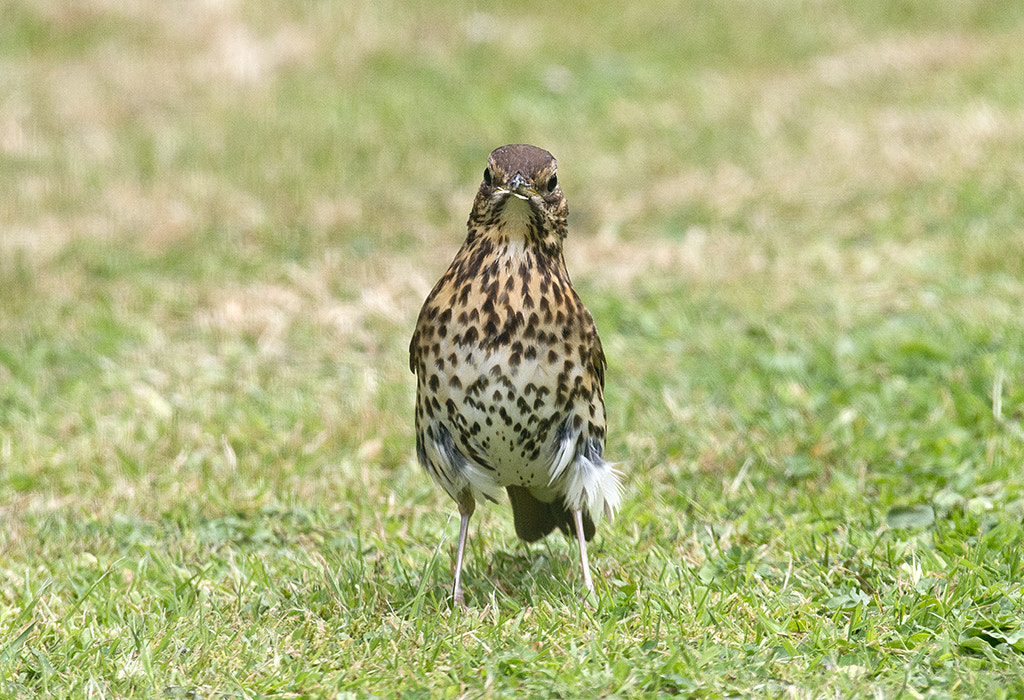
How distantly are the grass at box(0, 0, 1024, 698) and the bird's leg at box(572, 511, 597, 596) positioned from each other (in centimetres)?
6

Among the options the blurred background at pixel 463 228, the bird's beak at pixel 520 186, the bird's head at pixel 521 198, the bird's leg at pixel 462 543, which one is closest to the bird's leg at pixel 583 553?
the bird's leg at pixel 462 543

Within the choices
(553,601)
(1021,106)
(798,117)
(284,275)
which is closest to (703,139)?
(798,117)

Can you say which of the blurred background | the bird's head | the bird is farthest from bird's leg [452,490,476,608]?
the bird's head

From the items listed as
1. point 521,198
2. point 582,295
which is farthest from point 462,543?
point 582,295

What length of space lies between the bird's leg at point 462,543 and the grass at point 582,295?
0.09 meters

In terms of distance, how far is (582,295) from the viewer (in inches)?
310

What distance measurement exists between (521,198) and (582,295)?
3962 millimetres

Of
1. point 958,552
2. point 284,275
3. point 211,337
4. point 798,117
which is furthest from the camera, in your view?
point 798,117

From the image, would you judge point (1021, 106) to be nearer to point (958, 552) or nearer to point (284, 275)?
point (284, 275)

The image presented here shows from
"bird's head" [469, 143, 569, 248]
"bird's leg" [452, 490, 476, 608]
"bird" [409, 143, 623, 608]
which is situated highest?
"bird's head" [469, 143, 569, 248]

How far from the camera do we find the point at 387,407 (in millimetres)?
6352

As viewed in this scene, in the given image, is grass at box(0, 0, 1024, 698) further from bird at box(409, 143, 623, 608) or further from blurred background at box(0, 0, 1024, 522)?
bird at box(409, 143, 623, 608)

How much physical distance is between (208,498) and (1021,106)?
759cm

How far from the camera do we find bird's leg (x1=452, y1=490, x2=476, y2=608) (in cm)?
418
